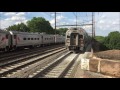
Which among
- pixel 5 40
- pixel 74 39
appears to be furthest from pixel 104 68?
pixel 74 39

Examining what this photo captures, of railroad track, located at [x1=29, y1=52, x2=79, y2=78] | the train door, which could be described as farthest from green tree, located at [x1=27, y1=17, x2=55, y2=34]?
railroad track, located at [x1=29, y1=52, x2=79, y2=78]

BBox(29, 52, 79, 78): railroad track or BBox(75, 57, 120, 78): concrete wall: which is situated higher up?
BBox(75, 57, 120, 78): concrete wall

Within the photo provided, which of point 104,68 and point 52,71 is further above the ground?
point 104,68

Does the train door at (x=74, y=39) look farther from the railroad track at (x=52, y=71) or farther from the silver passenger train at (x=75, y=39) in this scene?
the railroad track at (x=52, y=71)

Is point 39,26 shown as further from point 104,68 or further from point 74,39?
point 104,68

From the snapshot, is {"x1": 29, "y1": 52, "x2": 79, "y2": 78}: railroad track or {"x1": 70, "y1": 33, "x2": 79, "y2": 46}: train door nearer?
{"x1": 29, "y1": 52, "x2": 79, "y2": 78}: railroad track

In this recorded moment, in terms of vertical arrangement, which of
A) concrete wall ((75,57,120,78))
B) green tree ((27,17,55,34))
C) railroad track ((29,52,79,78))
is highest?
green tree ((27,17,55,34))

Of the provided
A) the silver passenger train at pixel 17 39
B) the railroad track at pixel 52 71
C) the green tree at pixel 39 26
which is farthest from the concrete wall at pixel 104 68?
the green tree at pixel 39 26

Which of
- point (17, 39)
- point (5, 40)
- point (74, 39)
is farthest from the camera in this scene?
point (17, 39)

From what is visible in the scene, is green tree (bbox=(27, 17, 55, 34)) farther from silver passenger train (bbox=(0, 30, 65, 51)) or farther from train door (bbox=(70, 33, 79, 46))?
train door (bbox=(70, 33, 79, 46))
